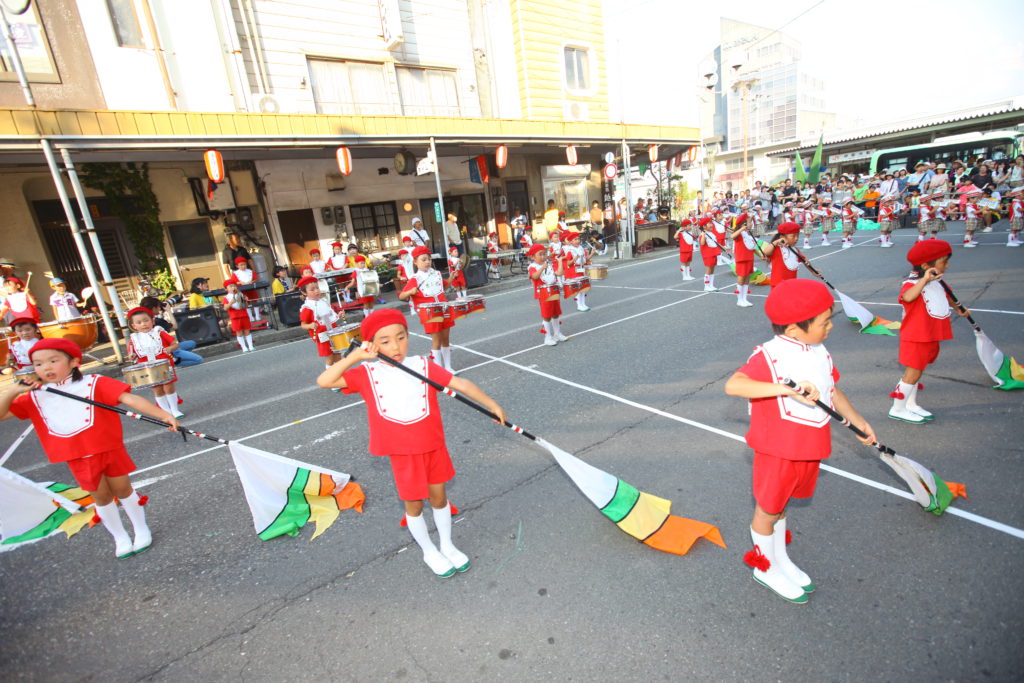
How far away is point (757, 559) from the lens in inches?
111

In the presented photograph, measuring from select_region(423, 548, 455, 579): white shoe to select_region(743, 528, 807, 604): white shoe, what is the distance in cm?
186

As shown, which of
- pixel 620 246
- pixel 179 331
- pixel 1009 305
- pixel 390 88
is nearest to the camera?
pixel 1009 305

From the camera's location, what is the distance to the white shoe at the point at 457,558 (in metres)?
3.16

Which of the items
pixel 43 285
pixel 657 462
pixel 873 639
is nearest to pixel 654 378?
pixel 657 462

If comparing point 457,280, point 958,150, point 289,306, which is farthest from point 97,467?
point 958,150

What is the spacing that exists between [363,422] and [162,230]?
13190 millimetres

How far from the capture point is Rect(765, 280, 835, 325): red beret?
2352mm

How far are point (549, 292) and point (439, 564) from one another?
17.8ft

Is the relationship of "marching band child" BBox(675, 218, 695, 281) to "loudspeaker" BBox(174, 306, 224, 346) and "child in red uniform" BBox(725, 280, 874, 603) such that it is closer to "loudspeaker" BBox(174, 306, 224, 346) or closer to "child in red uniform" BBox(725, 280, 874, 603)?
"child in red uniform" BBox(725, 280, 874, 603)

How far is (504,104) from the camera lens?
20.7 meters

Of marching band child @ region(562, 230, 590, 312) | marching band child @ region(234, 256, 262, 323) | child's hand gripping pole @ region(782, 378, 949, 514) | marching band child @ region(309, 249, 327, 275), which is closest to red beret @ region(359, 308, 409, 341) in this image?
child's hand gripping pole @ region(782, 378, 949, 514)

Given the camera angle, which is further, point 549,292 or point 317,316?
point 549,292

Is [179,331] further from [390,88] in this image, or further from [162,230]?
[390,88]

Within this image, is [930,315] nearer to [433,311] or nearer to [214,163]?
[433,311]
